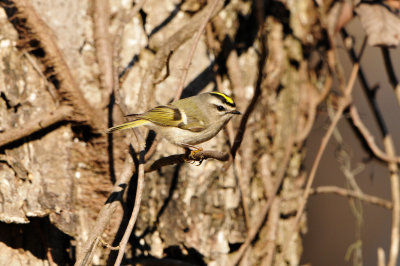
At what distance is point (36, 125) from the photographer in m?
2.26

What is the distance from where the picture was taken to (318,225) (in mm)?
4777

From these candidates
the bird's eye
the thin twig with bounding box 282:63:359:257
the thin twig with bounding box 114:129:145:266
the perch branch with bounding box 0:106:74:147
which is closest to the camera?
the thin twig with bounding box 114:129:145:266

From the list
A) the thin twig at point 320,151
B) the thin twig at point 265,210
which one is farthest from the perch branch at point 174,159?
the thin twig at point 320,151

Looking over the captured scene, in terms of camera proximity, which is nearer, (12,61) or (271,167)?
(12,61)

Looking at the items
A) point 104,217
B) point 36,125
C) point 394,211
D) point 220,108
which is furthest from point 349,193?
point 36,125

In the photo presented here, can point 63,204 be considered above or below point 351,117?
below

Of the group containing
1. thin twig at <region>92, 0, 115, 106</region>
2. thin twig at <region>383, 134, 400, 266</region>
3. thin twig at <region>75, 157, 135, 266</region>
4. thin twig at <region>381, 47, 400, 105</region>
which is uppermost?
thin twig at <region>92, 0, 115, 106</region>

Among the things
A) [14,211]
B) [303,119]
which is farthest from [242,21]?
[14,211]

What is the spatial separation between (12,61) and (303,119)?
1.80 metres

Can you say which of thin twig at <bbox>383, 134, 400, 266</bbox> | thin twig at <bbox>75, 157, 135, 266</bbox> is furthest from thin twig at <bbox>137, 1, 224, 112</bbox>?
thin twig at <bbox>383, 134, 400, 266</bbox>

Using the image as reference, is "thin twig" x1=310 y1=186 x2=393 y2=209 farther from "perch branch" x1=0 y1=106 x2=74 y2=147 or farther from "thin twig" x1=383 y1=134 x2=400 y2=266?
"perch branch" x1=0 y1=106 x2=74 y2=147

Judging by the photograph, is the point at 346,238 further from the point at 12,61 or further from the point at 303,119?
the point at 12,61

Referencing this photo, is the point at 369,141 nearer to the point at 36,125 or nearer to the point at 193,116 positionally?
the point at 193,116

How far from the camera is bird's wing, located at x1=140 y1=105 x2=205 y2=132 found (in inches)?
95.3
